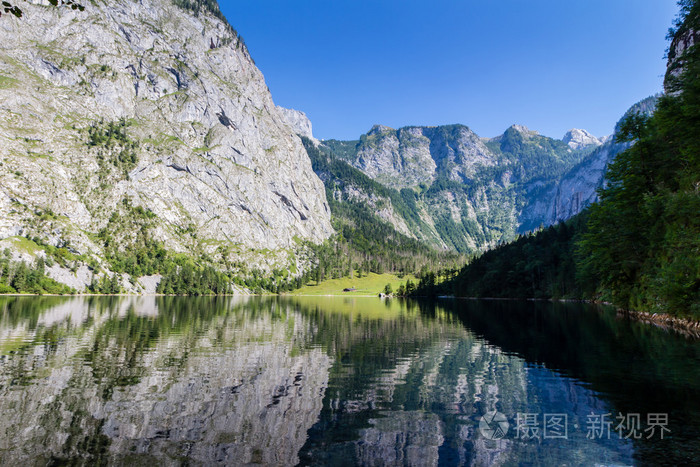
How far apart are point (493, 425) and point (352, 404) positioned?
6518 millimetres

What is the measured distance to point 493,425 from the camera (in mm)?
15281

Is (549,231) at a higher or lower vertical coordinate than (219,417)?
higher

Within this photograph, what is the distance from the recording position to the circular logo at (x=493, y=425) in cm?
1423

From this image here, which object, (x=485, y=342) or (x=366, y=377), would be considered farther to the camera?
(x=485, y=342)

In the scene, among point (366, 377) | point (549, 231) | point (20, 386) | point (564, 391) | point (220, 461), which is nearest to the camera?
point (220, 461)

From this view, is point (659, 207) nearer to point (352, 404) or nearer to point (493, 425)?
point (493, 425)

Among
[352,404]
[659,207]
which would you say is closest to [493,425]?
[352,404]

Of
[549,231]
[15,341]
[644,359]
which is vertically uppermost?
[549,231]

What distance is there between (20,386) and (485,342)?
36878mm

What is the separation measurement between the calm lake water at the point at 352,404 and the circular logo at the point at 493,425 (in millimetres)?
84

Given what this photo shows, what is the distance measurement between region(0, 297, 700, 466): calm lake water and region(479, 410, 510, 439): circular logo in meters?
0.08

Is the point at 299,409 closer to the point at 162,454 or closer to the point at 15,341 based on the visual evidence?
the point at 162,454

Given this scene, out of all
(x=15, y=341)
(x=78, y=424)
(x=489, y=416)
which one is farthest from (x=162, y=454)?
(x=15, y=341)

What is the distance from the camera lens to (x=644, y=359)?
25.5 m
